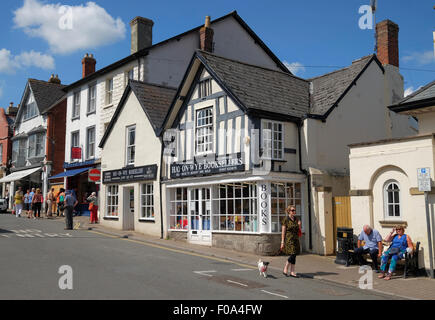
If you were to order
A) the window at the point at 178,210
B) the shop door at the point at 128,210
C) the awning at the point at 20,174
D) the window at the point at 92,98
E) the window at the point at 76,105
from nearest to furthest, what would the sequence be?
the window at the point at 178,210 < the shop door at the point at 128,210 < the window at the point at 92,98 < the window at the point at 76,105 < the awning at the point at 20,174

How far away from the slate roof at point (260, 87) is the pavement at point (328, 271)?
16.9 feet

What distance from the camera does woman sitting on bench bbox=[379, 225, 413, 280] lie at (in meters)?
11.5

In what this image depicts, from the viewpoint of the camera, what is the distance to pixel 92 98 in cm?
2908

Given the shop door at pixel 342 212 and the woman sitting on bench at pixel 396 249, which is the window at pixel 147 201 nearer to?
the shop door at pixel 342 212

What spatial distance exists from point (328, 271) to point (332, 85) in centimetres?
913

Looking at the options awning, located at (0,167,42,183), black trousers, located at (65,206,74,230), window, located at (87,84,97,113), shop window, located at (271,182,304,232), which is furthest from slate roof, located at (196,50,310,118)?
awning, located at (0,167,42,183)

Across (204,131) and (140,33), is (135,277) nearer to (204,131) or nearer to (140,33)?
(204,131)

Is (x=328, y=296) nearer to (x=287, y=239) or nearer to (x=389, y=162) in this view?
(x=287, y=239)

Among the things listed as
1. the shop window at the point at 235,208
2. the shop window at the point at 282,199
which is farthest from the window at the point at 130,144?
the shop window at the point at 282,199

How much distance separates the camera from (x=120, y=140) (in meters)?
22.0

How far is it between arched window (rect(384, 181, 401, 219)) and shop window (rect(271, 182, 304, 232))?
352 cm

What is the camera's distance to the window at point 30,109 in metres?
37.2

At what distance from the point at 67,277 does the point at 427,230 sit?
9227 mm

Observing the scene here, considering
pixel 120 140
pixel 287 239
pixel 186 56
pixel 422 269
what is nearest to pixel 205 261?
pixel 287 239
